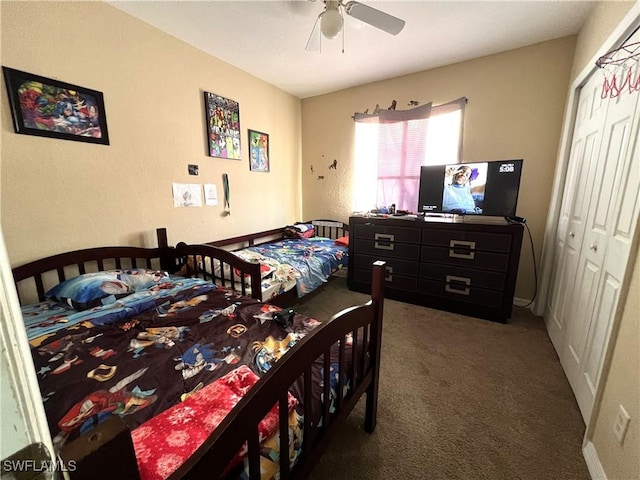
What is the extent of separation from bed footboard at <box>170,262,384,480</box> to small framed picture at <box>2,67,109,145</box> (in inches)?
83.3

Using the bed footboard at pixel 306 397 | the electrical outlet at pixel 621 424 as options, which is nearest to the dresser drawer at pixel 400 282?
the bed footboard at pixel 306 397

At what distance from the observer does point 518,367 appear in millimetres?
1834

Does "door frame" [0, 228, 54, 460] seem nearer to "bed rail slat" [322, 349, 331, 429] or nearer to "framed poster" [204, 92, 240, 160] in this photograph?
"bed rail slat" [322, 349, 331, 429]

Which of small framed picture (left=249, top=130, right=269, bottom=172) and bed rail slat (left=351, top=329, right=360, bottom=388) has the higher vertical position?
small framed picture (left=249, top=130, right=269, bottom=172)

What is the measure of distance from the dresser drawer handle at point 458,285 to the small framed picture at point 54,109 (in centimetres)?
309

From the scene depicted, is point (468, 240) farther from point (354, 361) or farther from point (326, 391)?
point (326, 391)

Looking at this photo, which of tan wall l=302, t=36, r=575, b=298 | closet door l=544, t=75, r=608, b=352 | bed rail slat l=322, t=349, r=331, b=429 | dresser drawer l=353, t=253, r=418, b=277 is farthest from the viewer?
dresser drawer l=353, t=253, r=418, b=277

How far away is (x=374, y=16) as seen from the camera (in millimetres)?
1712

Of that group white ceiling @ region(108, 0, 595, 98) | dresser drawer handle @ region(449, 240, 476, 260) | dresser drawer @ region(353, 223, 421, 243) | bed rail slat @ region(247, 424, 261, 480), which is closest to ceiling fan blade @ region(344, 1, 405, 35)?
white ceiling @ region(108, 0, 595, 98)

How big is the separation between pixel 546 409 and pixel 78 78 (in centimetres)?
354

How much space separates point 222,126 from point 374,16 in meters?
1.74

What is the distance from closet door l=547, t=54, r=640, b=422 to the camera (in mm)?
1296

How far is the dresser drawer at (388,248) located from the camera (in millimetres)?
2723

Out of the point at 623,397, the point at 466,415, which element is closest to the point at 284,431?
the point at 466,415
